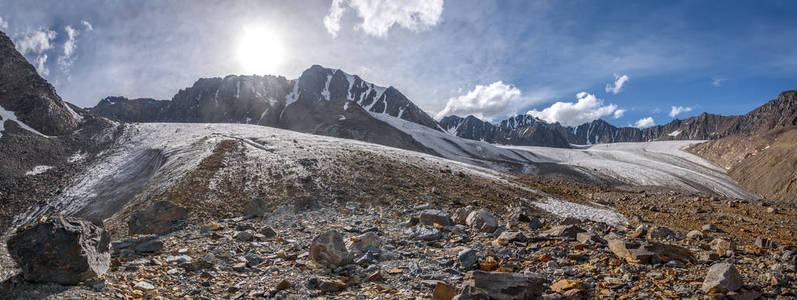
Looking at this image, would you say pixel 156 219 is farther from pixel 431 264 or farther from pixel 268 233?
pixel 431 264

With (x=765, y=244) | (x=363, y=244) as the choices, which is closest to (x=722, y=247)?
(x=765, y=244)

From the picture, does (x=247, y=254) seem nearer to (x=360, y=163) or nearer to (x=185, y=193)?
(x=185, y=193)

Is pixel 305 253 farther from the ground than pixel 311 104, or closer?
closer

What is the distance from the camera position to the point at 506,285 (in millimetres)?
6672

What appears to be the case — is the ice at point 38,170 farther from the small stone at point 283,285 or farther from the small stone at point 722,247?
the small stone at point 722,247

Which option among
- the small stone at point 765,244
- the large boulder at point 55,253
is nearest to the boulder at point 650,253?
the small stone at point 765,244

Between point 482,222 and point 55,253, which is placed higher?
point 482,222

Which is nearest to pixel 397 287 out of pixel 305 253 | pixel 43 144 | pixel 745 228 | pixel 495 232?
pixel 305 253

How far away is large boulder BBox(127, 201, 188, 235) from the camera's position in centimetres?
1409

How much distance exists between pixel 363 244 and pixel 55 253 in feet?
24.0

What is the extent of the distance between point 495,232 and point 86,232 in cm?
1139

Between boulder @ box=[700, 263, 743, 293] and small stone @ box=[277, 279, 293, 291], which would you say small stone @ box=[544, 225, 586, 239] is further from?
small stone @ box=[277, 279, 293, 291]

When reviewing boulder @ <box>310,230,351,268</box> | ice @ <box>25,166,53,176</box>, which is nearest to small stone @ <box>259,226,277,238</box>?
boulder @ <box>310,230,351,268</box>

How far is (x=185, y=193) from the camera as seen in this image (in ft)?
65.4
